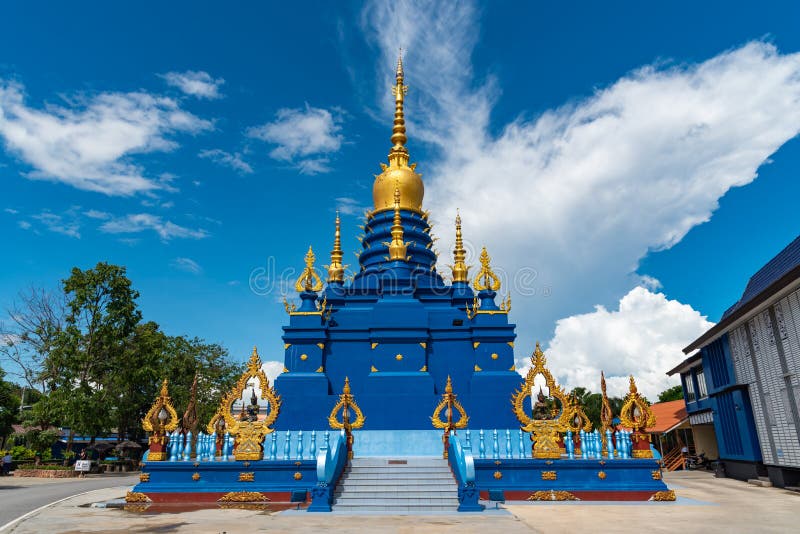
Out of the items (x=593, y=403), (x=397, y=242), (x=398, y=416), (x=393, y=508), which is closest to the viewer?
(x=393, y=508)

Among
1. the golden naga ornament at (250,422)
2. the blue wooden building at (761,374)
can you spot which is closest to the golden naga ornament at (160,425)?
the golden naga ornament at (250,422)

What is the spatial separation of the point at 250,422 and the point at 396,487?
5.45m

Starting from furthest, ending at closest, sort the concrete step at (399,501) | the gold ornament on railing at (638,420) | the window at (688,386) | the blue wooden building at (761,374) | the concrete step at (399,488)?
1. the window at (688,386)
2. the blue wooden building at (761,374)
3. the gold ornament on railing at (638,420)
4. the concrete step at (399,488)
5. the concrete step at (399,501)

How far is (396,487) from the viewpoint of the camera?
15.3 m

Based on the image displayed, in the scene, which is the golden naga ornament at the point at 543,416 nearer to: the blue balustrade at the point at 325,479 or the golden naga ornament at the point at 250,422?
the blue balustrade at the point at 325,479

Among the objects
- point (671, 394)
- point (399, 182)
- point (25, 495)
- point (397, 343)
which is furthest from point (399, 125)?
point (671, 394)

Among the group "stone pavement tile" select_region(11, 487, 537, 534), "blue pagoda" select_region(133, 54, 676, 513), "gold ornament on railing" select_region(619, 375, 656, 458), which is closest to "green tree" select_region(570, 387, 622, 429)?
"blue pagoda" select_region(133, 54, 676, 513)

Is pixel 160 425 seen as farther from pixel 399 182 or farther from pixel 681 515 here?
pixel 399 182

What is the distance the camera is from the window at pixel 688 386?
35.1m

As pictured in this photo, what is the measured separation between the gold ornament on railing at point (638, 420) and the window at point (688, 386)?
21.3m

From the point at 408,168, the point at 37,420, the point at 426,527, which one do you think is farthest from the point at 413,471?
the point at 37,420

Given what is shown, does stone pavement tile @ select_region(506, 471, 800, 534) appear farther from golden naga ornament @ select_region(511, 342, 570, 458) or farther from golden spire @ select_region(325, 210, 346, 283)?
golden spire @ select_region(325, 210, 346, 283)

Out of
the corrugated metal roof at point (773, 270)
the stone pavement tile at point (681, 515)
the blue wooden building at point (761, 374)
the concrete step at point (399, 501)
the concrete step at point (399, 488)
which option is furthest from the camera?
the corrugated metal roof at point (773, 270)

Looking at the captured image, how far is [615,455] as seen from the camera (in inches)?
664
